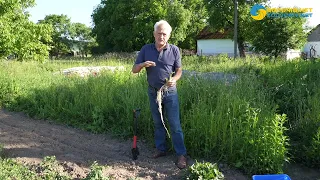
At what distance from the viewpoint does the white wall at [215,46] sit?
37.5 meters

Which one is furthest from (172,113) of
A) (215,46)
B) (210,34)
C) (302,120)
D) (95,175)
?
(210,34)

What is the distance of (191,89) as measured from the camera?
5.70 metres

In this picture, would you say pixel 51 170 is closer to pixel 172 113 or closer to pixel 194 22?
pixel 172 113

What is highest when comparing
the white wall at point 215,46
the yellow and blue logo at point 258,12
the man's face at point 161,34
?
the yellow and blue logo at point 258,12

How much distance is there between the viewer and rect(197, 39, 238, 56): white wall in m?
37.5

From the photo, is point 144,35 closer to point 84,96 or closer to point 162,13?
point 162,13

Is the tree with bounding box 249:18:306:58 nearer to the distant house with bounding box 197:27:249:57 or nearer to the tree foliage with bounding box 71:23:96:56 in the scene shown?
the distant house with bounding box 197:27:249:57

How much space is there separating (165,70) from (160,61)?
0.43 ft

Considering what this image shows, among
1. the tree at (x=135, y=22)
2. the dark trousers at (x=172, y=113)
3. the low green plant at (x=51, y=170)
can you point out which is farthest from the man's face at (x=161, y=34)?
the tree at (x=135, y=22)

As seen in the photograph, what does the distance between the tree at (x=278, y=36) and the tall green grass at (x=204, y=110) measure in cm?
1413

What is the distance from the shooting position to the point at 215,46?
38.8 m

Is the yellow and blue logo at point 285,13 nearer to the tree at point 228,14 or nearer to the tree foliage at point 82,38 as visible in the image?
the tree at point 228,14

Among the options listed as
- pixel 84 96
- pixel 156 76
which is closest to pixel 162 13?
pixel 84 96

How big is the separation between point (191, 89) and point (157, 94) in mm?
1790
